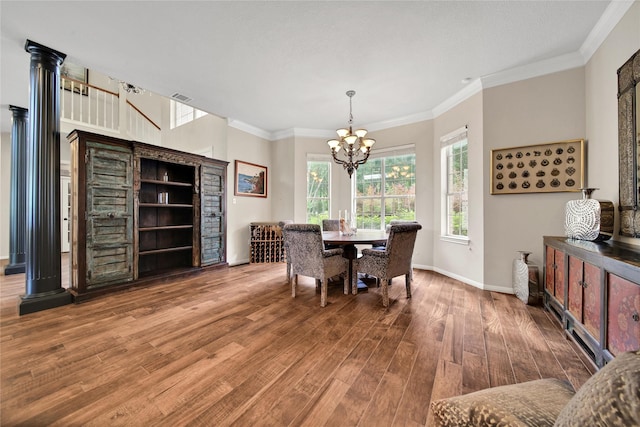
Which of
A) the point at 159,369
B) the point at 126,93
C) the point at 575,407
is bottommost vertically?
the point at 159,369

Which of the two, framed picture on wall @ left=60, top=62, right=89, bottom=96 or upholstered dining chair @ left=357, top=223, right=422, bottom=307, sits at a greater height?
framed picture on wall @ left=60, top=62, right=89, bottom=96

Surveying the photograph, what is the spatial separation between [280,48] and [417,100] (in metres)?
2.36

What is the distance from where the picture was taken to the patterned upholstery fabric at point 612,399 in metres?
0.37

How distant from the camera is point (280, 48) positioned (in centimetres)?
261

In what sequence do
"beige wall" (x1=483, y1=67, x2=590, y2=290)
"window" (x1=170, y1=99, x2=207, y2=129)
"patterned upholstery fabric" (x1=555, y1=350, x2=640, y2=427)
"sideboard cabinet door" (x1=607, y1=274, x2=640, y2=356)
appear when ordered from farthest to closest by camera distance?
1. "window" (x1=170, y1=99, x2=207, y2=129)
2. "beige wall" (x1=483, y1=67, x2=590, y2=290)
3. "sideboard cabinet door" (x1=607, y1=274, x2=640, y2=356)
4. "patterned upholstery fabric" (x1=555, y1=350, x2=640, y2=427)

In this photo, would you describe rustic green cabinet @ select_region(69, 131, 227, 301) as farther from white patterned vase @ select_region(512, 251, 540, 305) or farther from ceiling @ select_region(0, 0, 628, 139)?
white patterned vase @ select_region(512, 251, 540, 305)

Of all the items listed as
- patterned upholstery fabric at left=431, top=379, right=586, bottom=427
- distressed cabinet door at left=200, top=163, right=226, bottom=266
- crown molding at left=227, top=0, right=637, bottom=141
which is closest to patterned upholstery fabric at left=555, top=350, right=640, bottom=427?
patterned upholstery fabric at left=431, top=379, right=586, bottom=427

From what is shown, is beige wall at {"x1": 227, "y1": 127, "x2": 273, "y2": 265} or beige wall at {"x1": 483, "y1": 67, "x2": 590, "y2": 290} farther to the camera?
beige wall at {"x1": 227, "y1": 127, "x2": 273, "y2": 265}

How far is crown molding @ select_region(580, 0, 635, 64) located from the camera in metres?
2.03

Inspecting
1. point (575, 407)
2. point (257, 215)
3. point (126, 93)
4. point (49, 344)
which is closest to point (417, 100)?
point (257, 215)

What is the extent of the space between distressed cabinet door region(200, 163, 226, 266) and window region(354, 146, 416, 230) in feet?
8.86

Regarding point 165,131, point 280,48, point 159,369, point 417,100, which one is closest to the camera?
point 159,369

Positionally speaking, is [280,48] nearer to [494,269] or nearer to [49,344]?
[49,344]

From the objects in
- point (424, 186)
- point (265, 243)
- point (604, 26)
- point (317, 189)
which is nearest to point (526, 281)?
point (424, 186)
